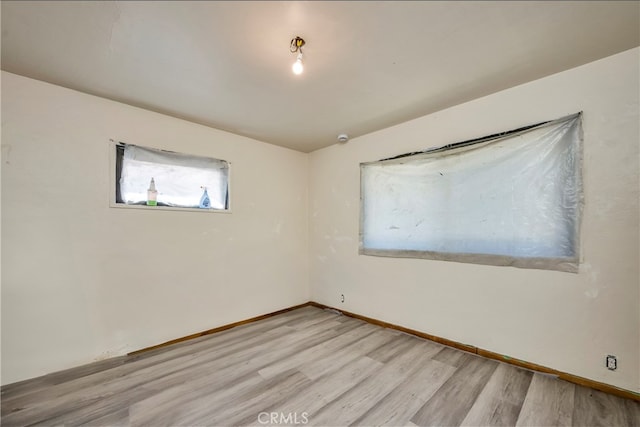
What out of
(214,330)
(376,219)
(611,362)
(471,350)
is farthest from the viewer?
(376,219)

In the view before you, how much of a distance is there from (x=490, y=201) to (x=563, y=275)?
79 centimetres

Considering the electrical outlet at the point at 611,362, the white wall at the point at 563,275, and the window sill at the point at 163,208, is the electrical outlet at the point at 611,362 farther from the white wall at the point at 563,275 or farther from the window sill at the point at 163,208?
the window sill at the point at 163,208

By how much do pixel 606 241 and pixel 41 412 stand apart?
4133 mm

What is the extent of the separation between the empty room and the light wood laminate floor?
0.06 feet

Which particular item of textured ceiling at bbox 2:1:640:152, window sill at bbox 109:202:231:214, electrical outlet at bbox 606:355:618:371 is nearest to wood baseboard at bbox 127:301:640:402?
electrical outlet at bbox 606:355:618:371

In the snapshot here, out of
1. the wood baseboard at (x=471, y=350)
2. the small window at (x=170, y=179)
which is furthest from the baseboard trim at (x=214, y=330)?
the small window at (x=170, y=179)

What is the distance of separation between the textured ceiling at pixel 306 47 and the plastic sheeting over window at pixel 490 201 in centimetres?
56

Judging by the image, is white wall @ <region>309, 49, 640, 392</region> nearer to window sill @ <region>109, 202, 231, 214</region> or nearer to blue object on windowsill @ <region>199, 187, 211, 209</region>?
window sill @ <region>109, 202, 231, 214</region>

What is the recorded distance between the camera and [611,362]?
1.81 meters

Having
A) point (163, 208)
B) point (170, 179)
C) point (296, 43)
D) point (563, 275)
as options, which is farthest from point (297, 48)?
point (563, 275)

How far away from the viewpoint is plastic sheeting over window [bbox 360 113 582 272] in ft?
6.59

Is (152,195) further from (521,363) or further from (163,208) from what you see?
(521,363)

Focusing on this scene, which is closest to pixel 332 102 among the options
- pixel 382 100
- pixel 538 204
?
pixel 382 100

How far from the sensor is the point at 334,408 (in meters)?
1.71
